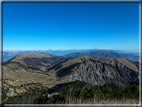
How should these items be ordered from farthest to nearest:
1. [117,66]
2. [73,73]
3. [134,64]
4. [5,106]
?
[134,64] < [117,66] < [73,73] < [5,106]

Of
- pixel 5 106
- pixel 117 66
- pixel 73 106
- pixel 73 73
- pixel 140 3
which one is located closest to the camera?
pixel 73 106

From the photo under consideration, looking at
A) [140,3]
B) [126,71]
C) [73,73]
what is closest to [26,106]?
[140,3]

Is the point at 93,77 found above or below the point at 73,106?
below

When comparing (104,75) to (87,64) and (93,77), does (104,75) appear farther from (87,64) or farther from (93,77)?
(87,64)

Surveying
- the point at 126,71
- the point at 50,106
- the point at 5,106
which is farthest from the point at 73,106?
the point at 126,71

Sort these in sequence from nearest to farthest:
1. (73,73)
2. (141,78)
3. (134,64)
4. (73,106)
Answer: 1. (73,106)
2. (141,78)
3. (73,73)
4. (134,64)

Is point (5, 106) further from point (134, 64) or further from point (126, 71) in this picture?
point (134, 64)

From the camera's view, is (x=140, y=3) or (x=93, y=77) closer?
(x=140, y=3)

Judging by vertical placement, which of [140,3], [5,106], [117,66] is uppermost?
[140,3]

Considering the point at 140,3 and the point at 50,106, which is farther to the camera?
the point at 140,3
